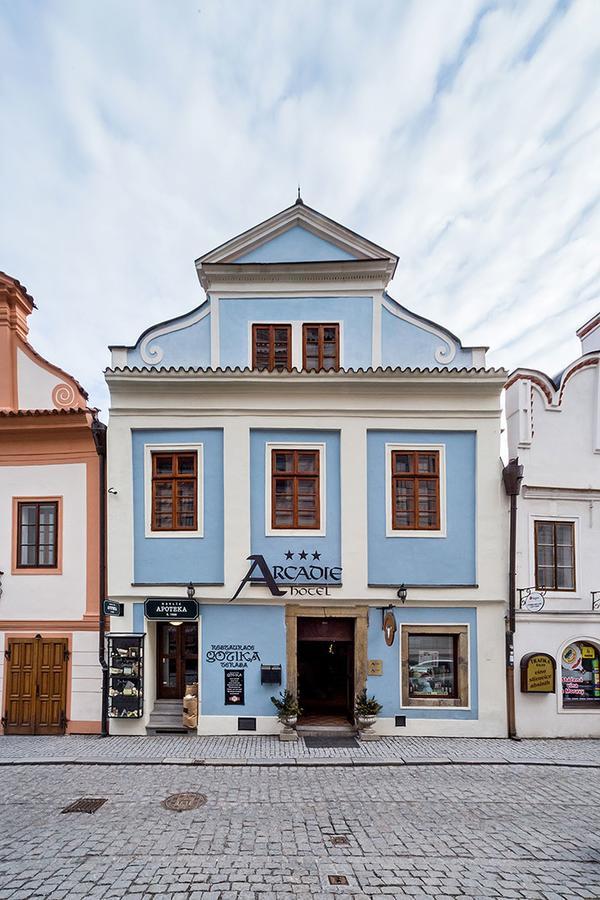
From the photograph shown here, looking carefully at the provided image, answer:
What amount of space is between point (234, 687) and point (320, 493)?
4.79 metres

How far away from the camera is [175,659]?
12156mm

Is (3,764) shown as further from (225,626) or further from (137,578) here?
(225,626)

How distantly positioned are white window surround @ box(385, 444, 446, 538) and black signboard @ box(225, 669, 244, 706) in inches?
184

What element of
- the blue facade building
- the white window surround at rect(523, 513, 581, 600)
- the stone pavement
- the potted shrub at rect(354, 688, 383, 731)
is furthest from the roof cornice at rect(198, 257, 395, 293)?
the stone pavement

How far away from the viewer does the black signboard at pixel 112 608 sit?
37.2 ft

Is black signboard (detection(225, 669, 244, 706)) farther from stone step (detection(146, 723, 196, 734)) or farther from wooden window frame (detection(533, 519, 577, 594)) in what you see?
wooden window frame (detection(533, 519, 577, 594))

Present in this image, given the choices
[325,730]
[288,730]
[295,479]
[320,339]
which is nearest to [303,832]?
[288,730]

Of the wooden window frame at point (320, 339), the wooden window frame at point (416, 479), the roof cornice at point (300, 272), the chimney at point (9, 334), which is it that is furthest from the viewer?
the chimney at point (9, 334)

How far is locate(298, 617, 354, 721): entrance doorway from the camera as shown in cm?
1195

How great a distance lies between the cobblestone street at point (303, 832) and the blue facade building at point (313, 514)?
84.0 inches

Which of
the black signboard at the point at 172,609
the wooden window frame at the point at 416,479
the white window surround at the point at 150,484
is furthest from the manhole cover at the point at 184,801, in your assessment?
the wooden window frame at the point at 416,479

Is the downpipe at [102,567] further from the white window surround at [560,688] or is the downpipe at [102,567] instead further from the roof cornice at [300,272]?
the white window surround at [560,688]

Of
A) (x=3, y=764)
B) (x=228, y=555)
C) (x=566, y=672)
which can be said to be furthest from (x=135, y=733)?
(x=566, y=672)

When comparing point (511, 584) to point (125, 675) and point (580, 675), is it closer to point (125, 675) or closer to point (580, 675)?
point (580, 675)
